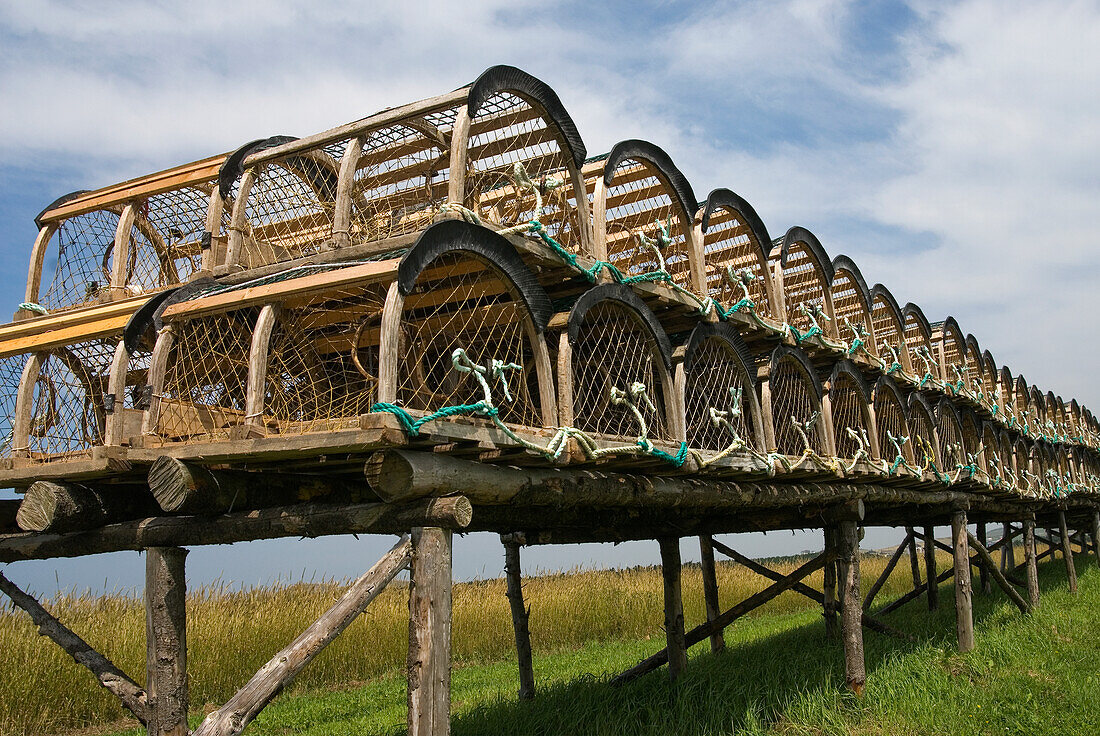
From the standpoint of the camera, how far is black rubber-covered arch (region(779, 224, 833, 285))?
8.32 metres

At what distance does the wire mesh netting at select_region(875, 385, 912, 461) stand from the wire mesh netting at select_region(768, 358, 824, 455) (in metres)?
1.95

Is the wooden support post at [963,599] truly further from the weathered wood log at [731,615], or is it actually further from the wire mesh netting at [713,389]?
the wire mesh netting at [713,389]

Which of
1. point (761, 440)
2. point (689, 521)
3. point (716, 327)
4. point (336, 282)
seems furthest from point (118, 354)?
point (689, 521)

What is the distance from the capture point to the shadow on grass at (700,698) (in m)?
7.68

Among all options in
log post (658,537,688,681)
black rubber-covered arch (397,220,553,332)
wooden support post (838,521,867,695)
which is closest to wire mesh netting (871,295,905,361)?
wooden support post (838,521,867,695)

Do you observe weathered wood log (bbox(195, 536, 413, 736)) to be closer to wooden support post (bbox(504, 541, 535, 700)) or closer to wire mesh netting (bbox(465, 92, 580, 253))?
wire mesh netting (bbox(465, 92, 580, 253))

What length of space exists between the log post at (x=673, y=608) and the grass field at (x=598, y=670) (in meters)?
0.23

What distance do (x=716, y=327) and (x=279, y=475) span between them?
355cm

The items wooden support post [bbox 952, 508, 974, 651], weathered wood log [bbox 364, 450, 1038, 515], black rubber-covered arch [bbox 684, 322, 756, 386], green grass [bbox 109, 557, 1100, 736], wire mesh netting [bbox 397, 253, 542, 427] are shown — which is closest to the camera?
weathered wood log [bbox 364, 450, 1038, 515]

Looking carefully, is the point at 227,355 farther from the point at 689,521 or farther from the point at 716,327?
the point at 689,521

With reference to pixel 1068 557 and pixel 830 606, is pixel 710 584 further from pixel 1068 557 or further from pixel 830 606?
pixel 1068 557

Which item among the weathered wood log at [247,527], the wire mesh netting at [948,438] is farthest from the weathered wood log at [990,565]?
the weathered wood log at [247,527]

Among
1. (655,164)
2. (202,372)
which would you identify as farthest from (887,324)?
(202,372)

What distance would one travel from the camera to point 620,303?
5953 millimetres
